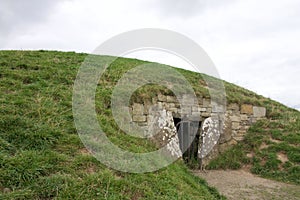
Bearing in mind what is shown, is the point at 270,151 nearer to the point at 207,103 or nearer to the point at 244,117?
the point at 244,117

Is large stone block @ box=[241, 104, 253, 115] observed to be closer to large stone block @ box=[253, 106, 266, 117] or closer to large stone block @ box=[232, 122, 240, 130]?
large stone block @ box=[253, 106, 266, 117]

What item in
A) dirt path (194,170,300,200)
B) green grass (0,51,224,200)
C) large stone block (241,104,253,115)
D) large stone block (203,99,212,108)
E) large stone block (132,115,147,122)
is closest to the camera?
green grass (0,51,224,200)

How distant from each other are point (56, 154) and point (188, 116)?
4615mm

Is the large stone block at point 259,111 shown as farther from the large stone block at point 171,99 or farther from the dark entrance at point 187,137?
the large stone block at point 171,99

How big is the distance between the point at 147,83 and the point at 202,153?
7.83ft

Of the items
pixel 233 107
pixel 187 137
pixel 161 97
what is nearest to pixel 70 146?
pixel 161 97

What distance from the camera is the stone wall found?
6.50m

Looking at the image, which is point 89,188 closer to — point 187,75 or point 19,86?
point 19,86

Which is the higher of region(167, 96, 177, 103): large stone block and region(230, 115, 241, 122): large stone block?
region(167, 96, 177, 103): large stone block

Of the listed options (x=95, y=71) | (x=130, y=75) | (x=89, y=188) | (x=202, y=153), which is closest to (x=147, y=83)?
(x=130, y=75)

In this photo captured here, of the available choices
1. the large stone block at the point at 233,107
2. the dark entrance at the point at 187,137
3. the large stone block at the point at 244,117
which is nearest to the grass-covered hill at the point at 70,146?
the large stone block at the point at 233,107

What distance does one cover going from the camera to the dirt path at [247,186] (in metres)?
5.29

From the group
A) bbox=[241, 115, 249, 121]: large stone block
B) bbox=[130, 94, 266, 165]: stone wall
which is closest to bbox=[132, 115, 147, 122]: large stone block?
bbox=[130, 94, 266, 165]: stone wall

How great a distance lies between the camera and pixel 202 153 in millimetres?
7379
